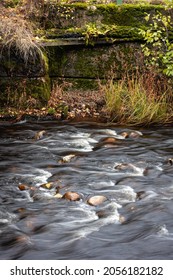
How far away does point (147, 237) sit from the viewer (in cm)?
378

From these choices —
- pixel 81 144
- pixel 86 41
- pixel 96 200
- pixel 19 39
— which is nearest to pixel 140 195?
pixel 96 200

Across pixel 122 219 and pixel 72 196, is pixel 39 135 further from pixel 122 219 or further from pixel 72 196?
pixel 122 219

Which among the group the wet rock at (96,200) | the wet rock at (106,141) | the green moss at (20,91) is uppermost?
the green moss at (20,91)

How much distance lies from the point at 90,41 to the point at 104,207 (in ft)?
16.8

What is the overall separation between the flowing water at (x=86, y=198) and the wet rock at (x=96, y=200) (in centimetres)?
6

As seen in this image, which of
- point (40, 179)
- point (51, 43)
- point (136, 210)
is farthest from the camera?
point (51, 43)

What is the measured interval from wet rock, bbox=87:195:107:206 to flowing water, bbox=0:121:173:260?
6 cm

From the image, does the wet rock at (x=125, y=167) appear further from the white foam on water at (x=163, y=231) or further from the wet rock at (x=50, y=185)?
the white foam on water at (x=163, y=231)

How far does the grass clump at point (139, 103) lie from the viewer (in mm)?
7781

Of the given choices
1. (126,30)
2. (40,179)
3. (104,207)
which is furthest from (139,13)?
(104,207)

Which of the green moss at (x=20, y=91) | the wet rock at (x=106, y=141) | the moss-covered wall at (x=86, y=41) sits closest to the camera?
the wet rock at (x=106, y=141)

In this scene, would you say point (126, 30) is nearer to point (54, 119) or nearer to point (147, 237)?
point (54, 119)

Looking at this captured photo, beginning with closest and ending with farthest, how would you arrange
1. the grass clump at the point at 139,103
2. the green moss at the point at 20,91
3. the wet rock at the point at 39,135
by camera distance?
the wet rock at the point at 39,135 → the grass clump at the point at 139,103 → the green moss at the point at 20,91

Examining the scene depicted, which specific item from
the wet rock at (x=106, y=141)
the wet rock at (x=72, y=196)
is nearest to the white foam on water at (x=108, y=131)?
the wet rock at (x=106, y=141)
